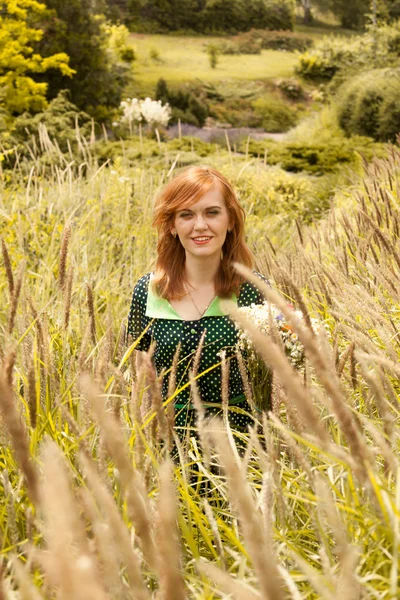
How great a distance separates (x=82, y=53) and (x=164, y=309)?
1516 centimetres

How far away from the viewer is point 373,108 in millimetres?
14383

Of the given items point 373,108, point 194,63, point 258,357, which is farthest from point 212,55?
point 258,357

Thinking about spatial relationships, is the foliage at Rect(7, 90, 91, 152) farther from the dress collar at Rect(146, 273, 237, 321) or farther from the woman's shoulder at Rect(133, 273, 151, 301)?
the dress collar at Rect(146, 273, 237, 321)

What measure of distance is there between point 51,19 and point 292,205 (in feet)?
34.6

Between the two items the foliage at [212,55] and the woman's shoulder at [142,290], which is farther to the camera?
the foliage at [212,55]

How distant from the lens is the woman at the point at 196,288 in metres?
2.20

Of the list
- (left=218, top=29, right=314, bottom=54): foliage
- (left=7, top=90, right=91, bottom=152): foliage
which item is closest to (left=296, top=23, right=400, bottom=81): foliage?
(left=218, top=29, right=314, bottom=54): foliage

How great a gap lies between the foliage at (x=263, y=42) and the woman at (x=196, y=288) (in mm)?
31872

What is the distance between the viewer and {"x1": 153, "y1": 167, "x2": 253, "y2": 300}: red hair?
Answer: 2260 mm

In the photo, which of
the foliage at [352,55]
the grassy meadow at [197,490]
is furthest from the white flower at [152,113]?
the grassy meadow at [197,490]

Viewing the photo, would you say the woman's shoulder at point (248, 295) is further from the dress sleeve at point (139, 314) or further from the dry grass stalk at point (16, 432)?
the dry grass stalk at point (16, 432)

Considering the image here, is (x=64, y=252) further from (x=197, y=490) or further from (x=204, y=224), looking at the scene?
(x=204, y=224)

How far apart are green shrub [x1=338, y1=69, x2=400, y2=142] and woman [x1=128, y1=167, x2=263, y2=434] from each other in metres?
11.9

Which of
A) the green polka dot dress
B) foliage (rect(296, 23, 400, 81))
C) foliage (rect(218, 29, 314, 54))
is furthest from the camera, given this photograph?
foliage (rect(218, 29, 314, 54))
